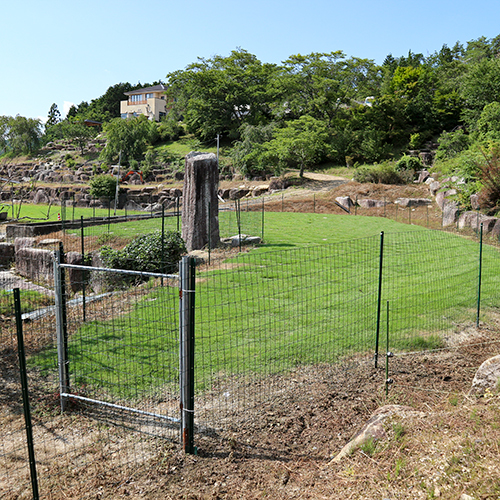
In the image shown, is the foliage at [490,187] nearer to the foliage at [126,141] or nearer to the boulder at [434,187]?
the boulder at [434,187]

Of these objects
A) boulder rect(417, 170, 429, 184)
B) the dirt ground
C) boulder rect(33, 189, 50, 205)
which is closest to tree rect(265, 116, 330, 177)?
boulder rect(417, 170, 429, 184)

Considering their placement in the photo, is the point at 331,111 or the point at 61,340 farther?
the point at 331,111

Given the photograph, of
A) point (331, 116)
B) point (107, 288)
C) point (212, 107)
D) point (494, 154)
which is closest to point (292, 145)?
point (331, 116)

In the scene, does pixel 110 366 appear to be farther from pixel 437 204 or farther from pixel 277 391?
pixel 437 204

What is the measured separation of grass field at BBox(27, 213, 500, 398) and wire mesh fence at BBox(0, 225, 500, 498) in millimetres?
25

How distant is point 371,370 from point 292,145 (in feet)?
111

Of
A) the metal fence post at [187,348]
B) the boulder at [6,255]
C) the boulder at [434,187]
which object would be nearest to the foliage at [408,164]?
the boulder at [434,187]

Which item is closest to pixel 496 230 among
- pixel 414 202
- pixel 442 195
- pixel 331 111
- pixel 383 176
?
pixel 442 195

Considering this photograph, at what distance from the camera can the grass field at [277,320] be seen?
5785 mm

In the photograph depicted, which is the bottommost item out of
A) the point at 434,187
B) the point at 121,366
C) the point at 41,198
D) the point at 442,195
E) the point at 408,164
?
the point at 121,366

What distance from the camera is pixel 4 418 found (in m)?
4.77

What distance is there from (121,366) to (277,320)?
2.49 metres

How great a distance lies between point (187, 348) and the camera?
161 inches

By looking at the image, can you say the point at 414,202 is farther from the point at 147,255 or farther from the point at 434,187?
the point at 147,255
